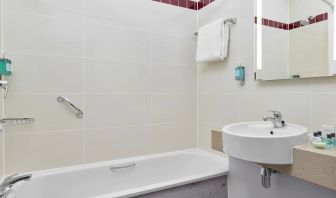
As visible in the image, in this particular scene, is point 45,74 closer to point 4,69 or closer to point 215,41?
point 4,69

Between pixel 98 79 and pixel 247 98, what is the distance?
1.24 metres

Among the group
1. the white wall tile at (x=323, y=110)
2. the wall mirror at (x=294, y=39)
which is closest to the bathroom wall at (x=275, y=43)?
the wall mirror at (x=294, y=39)

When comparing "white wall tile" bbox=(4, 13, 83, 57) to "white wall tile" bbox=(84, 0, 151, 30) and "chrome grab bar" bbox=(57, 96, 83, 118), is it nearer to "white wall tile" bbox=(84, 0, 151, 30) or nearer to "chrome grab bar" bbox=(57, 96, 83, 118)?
"white wall tile" bbox=(84, 0, 151, 30)

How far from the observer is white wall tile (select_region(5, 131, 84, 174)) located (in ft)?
4.88

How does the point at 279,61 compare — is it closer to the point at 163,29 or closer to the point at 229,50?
the point at 229,50

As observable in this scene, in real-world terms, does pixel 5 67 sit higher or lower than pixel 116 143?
higher

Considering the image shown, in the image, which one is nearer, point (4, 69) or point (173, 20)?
point (4, 69)

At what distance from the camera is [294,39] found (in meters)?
1.31

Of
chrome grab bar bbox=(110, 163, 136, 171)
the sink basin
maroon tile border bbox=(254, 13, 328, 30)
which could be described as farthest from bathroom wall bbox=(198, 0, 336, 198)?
chrome grab bar bbox=(110, 163, 136, 171)

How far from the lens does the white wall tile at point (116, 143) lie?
5.71ft

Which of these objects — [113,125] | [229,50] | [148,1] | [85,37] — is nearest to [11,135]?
[113,125]

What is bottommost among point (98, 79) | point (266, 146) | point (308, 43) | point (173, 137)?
point (173, 137)

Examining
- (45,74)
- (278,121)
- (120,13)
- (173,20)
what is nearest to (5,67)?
(45,74)

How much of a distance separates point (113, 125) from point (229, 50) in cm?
122
